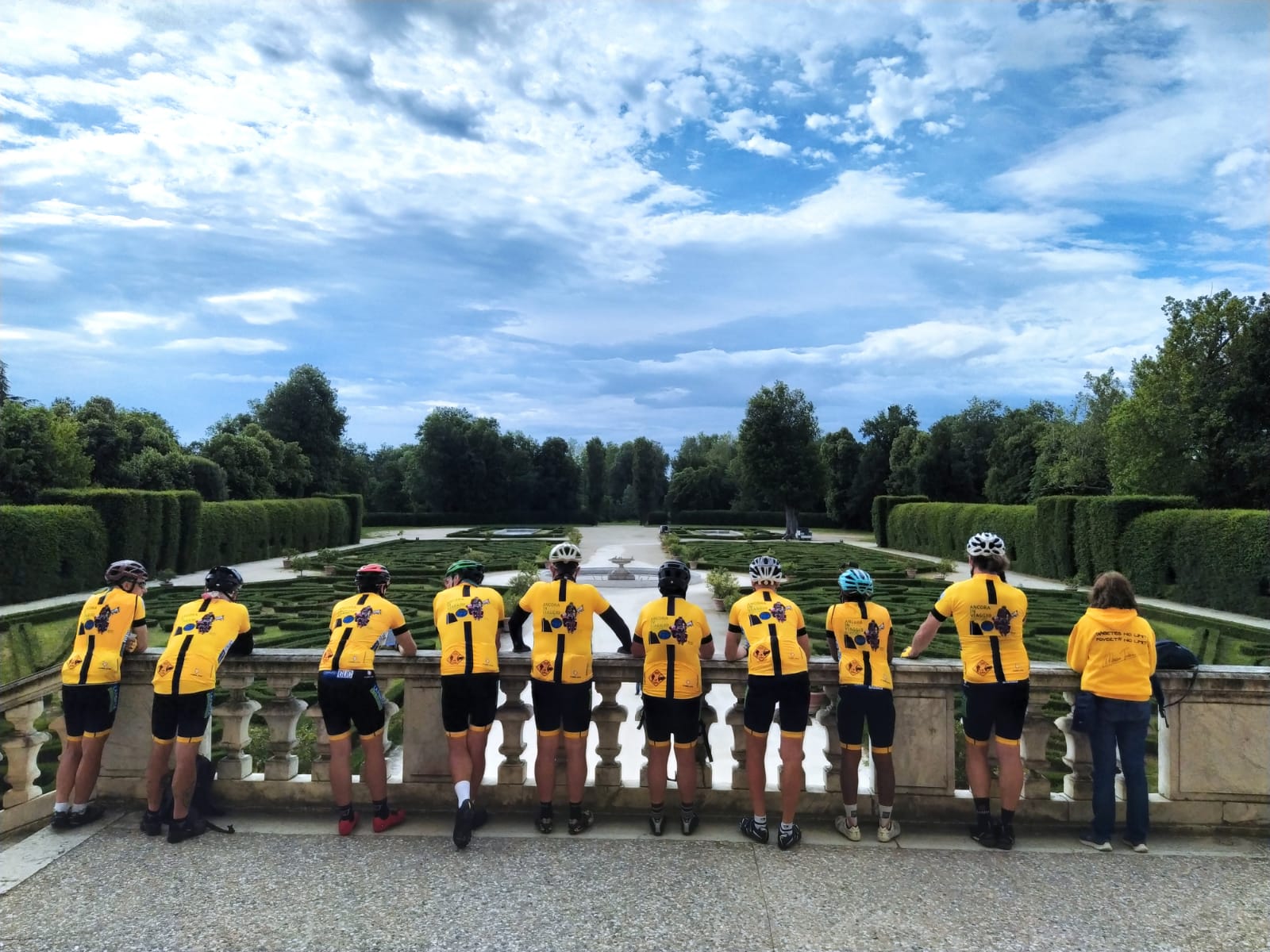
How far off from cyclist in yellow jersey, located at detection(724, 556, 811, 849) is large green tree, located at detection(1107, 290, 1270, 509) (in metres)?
30.8

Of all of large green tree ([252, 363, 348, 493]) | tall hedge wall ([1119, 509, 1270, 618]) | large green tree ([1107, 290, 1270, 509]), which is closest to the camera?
tall hedge wall ([1119, 509, 1270, 618])

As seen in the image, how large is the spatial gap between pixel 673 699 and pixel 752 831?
85 cm

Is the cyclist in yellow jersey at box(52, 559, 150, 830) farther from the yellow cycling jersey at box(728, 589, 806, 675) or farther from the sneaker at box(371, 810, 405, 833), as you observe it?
the yellow cycling jersey at box(728, 589, 806, 675)

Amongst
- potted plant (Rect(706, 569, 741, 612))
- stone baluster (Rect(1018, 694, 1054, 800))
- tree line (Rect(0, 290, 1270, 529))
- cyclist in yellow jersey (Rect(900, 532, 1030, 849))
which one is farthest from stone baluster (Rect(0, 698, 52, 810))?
tree line (Rect(0, 290, 1270, 529))

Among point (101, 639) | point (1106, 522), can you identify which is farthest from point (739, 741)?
point (1106, 522)

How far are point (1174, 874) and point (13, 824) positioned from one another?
21.1 ft

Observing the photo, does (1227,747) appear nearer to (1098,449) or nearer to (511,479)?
(1098,449)

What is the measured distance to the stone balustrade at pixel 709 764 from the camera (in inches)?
173

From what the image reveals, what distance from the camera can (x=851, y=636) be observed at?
420 centimetres

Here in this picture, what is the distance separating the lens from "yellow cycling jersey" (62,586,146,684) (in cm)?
430

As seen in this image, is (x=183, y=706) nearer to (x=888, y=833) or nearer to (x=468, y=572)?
(x=468, y=572)

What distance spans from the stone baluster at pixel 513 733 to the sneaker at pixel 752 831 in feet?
4.29

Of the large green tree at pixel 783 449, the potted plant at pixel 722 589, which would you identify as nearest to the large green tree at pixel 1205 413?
the large green tree at pixel 783 449

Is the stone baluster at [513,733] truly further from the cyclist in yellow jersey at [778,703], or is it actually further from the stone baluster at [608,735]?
the cyclist in yellow jersey at [778,703]
